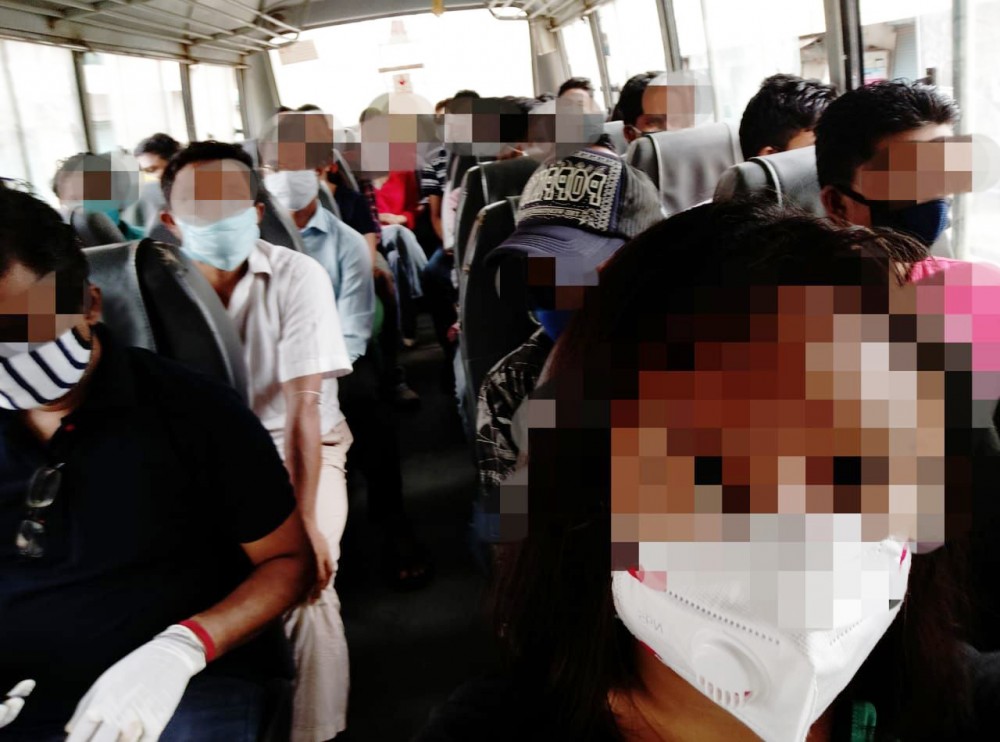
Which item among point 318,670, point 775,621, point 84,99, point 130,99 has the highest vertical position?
point 130,99

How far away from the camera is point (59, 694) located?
1.29m

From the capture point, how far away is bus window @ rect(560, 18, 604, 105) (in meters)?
8.94

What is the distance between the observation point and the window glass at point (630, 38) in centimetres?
645

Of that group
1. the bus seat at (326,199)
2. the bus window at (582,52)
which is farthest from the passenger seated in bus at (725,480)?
the bus window at (582,52)

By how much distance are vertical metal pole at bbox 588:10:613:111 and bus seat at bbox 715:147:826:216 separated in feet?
23.1

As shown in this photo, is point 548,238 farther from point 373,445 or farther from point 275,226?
point 373,445

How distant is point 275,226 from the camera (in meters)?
2.48

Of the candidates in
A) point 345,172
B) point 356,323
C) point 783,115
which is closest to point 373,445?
point 356,323

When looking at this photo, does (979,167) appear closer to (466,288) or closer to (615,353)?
(466,288)

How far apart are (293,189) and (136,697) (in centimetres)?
228

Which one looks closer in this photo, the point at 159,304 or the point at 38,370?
the point at 38,370

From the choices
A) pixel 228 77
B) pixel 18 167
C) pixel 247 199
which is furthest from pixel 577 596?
pixel 228 77

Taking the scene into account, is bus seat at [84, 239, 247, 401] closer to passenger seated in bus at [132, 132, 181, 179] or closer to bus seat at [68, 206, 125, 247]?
bus seat at [68, 206, 125, 247]

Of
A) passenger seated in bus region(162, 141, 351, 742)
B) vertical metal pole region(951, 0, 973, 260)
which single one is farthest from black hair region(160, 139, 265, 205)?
vertical metal pole region(951, 0, 973, 260)
